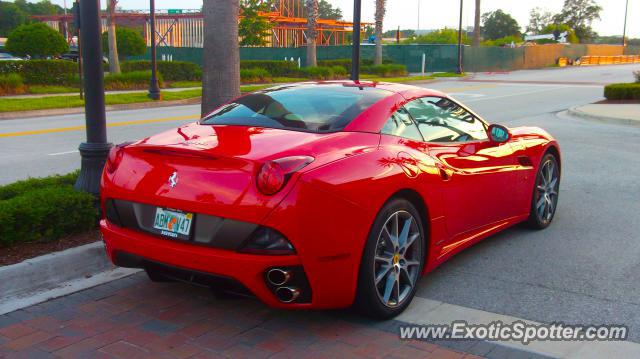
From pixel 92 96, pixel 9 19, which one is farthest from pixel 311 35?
pixel 9 19

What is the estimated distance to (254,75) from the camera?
106 feet

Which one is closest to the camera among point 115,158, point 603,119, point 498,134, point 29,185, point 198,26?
point 115,158

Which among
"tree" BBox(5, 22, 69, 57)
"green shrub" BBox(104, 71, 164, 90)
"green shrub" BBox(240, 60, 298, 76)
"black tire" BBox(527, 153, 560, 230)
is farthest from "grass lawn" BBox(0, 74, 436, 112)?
"black tire" BBox(527, 153, 560, 230)

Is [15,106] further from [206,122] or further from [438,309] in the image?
[438,309]

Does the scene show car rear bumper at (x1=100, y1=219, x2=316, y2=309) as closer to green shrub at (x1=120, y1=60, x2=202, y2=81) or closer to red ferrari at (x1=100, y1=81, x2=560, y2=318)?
red ferrari at (x1=100, y1=81, x2=560, y2=318)

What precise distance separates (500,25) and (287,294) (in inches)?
4056

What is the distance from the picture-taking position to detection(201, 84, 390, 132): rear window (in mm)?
4637

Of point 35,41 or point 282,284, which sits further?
point 35,41

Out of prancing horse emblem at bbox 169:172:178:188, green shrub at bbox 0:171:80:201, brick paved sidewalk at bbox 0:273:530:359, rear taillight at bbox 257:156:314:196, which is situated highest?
rear taillight at bbox 257:156:314:196

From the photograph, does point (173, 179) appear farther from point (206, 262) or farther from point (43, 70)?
point (43, 70)

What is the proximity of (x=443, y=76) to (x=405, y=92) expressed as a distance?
38.4m

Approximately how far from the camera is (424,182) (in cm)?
457

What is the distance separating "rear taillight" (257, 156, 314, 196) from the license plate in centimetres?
49

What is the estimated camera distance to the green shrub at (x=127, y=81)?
27.0 metres
